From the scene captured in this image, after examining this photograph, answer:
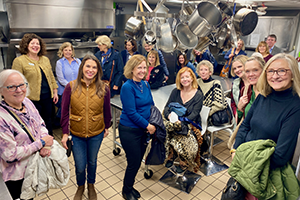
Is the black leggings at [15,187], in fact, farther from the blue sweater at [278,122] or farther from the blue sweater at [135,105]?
the blue sweater at [278,122]

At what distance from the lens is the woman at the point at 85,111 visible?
2.01 metres

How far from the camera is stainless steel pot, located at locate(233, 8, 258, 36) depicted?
2350mm

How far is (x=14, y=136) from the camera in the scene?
1465mm

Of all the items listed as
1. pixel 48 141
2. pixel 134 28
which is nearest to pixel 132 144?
pixel 48 141

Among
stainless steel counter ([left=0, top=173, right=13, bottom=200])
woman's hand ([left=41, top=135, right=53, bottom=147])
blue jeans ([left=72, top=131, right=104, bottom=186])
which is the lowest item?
blue jeans ([left=72, top=131, right=104, bottom=186])

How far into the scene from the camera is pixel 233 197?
1.44 m

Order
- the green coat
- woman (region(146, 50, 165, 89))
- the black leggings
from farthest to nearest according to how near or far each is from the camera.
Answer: woman (region(146, 50, 165, 89)) → the black leggings → the green coat

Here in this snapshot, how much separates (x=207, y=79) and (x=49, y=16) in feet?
9.92

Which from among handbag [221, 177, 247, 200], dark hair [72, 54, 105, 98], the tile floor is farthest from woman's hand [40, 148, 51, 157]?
handbag [221, 177, 247, 200]

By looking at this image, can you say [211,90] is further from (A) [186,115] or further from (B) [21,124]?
(B) [21,124]

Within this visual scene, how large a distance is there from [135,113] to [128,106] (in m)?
0.09

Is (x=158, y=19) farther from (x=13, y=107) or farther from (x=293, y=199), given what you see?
(x=293, y=199)

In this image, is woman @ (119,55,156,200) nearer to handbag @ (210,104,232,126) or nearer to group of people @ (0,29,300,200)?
group of people @ (0,29,300,200)


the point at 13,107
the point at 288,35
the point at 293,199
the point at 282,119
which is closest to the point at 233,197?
the point at 293,199
